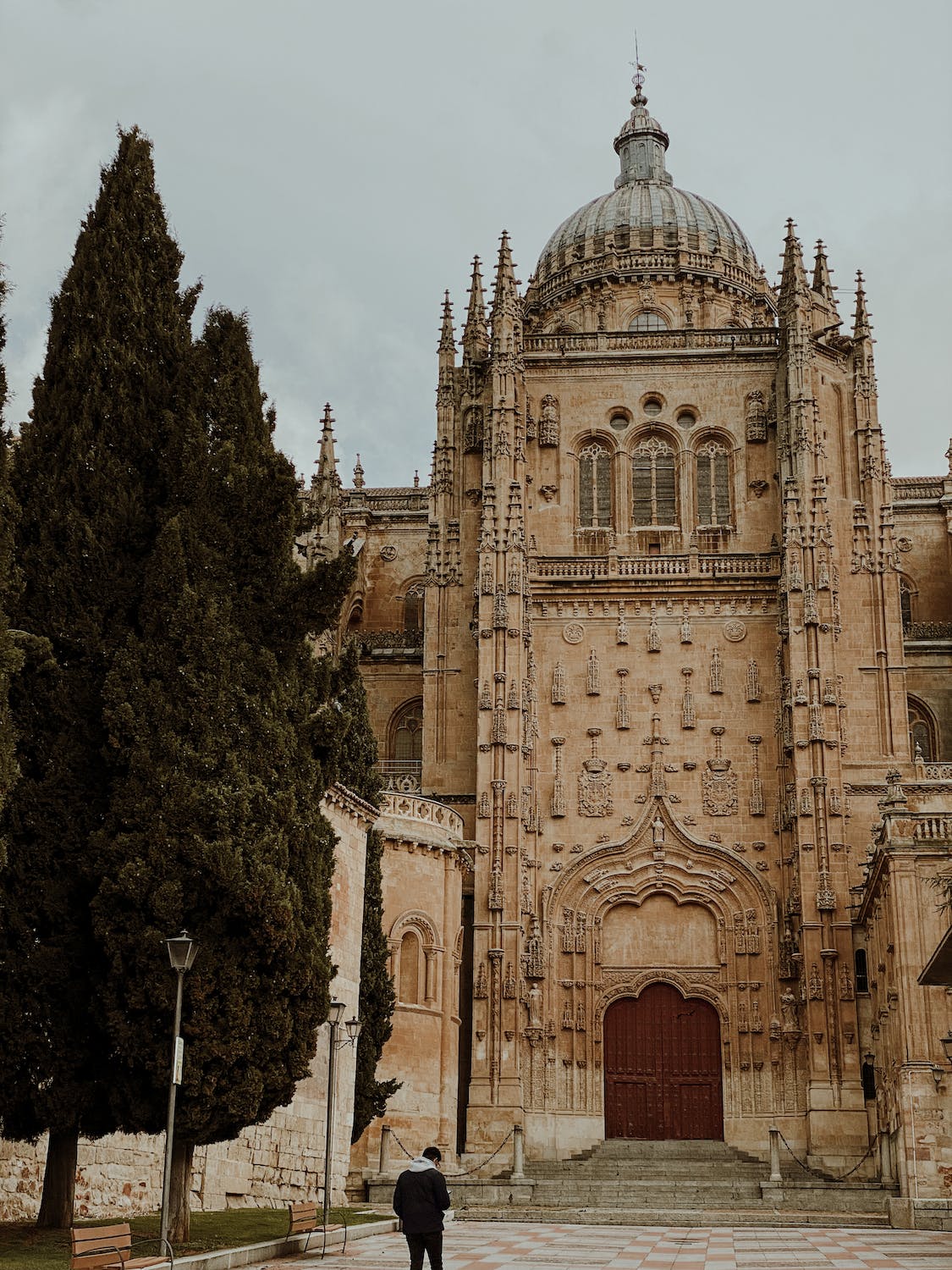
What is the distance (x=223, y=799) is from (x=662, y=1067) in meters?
23.5

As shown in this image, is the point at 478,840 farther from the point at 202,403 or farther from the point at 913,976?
the point at 202,403

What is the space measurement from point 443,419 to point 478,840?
12.4m

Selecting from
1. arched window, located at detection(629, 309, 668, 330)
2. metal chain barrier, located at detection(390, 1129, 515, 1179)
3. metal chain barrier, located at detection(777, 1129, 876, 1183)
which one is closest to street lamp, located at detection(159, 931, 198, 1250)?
metal chain barrier, located at detection(390, 1129, 515, 1179)

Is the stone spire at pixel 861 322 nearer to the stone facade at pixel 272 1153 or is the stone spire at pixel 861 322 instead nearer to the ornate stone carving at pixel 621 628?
the ornate stone carving at pixel 621 628

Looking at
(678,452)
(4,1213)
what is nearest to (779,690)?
(678,452)

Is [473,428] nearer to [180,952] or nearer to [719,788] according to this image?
[719,788]

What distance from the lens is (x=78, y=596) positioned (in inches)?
704

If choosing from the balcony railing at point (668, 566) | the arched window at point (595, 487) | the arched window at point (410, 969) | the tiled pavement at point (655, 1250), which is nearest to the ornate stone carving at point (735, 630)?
the balcony railing at point (668, 566)

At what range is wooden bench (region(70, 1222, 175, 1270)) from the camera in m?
13.0

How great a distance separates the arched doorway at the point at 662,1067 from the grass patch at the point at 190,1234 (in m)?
16.6

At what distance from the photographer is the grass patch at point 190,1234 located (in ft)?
47.0

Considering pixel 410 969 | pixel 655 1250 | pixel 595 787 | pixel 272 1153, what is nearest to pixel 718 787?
pixel 595 787

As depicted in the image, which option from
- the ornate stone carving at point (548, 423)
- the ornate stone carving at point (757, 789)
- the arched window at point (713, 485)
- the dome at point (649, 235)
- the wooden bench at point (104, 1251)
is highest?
the dome at point (649, 235)

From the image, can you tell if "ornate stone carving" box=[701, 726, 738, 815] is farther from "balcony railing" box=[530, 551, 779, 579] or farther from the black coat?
the black coat
